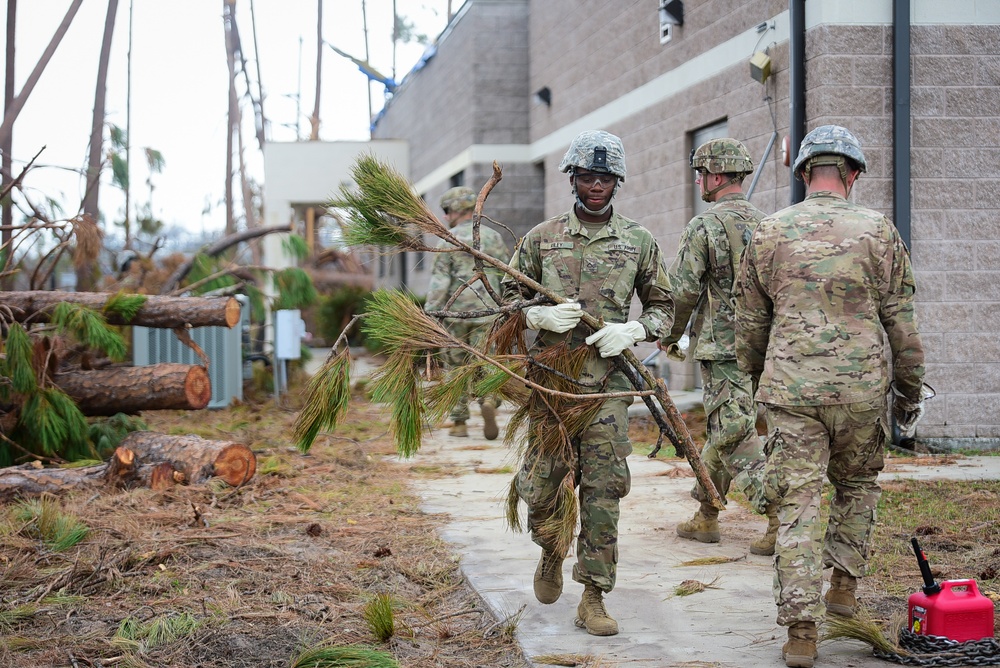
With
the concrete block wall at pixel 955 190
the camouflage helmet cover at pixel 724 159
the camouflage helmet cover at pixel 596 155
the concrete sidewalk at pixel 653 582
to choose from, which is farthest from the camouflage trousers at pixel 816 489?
the concrete block wall at pixel 955 190

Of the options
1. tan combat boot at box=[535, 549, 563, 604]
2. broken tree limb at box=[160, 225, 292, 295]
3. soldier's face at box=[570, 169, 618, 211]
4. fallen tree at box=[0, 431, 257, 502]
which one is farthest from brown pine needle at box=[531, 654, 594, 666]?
broken tree limb at box=[160, 225, 292, 295]

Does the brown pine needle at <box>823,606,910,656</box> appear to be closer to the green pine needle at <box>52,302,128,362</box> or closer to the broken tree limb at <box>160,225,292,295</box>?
the green pine needle at <box>52,302,128,362</box>

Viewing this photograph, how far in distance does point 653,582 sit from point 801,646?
3.90 feet

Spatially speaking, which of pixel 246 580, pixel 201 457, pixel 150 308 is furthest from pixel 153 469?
pixel 246 580

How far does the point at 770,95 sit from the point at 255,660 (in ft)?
22.7

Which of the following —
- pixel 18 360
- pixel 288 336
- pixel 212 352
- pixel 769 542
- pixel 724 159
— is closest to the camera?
pixel 769 542

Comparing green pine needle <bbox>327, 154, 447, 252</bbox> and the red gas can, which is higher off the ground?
green pine needle <bbox>327, 154, 447, 252</bbox>

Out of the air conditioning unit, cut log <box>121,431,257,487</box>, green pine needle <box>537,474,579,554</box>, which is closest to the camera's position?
green pine needle <box>537,474,579,554</box>

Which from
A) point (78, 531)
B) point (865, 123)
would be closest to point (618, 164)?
A: point (78, 531)

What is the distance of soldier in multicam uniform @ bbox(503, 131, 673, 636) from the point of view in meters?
3.95

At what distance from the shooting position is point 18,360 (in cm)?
702

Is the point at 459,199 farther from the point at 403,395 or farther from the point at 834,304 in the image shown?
the point at 834,304

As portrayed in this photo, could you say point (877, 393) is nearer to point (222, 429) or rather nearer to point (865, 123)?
point (865, 123)

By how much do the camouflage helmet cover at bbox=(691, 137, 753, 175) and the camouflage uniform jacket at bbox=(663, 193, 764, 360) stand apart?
0.80 ft
